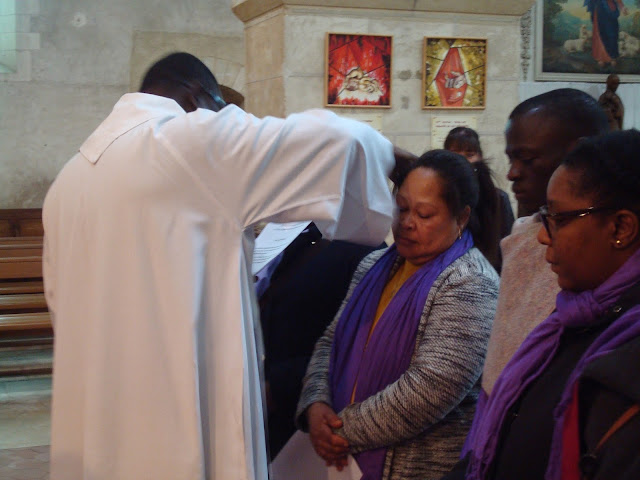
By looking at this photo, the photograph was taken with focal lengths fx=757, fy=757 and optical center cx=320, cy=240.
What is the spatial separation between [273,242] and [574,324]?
3.80 ft

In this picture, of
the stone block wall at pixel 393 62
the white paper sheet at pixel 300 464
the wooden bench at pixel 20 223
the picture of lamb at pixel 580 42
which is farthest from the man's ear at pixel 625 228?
the wooden bench at pixel 20 223

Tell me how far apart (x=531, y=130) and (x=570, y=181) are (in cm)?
47

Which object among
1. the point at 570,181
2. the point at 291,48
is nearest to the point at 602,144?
the point at 570,181

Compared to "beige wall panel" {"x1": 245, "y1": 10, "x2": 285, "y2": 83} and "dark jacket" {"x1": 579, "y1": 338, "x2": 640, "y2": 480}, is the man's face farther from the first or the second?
"beige wall panel" {"x1": 245, "y1": 10, "x2": 285, "y2": 83}

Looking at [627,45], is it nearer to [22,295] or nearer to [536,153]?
[22,295]

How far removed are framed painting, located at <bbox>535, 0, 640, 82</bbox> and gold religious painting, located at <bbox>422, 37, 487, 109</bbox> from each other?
125 inches

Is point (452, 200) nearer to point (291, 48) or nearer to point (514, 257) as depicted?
point (514, 257)

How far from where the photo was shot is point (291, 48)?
4.12 m

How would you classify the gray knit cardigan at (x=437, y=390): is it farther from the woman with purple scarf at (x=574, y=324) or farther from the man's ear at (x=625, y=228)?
the man's ear at (x=625, y=228)

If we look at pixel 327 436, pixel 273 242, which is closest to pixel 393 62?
pixel 273 242

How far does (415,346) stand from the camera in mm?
1850

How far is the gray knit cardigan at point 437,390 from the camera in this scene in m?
1.78

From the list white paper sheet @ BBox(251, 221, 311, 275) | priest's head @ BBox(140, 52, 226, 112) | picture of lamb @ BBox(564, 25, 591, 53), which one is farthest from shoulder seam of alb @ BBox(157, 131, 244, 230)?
picture of lamb @ BBox(564, 25, 591, 53)

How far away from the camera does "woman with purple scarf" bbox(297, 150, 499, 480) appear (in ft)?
5.89
